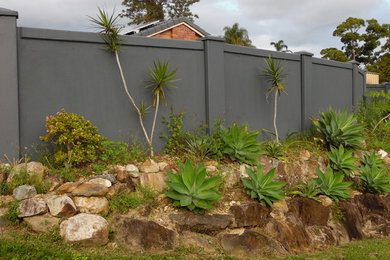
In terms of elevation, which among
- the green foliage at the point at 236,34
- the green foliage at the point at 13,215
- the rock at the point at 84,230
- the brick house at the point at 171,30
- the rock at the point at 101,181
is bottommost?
the rock at the point at 84,230

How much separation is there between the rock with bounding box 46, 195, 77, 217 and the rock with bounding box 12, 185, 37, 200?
0.31 metres

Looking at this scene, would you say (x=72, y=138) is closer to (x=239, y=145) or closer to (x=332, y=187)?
(x=239, y=145)

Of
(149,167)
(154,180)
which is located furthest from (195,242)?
(149,167)

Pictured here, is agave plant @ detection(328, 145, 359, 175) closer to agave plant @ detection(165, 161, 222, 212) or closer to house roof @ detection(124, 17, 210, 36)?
agave plant @ detection(165, 161, 222, 212)

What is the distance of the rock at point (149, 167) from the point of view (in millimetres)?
7105

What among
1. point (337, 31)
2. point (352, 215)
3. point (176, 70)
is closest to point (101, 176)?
point (176, 70)

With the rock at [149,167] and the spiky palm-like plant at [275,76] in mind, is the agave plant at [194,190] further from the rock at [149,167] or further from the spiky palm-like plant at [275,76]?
the spiky palm-like plant at [275,76]

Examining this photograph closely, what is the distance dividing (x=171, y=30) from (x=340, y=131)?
926 centimetres

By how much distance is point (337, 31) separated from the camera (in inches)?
1385

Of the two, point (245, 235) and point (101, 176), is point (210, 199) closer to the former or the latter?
point (245, 235)

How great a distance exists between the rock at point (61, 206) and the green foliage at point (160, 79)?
2.91m

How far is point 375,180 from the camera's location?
30.0 ft

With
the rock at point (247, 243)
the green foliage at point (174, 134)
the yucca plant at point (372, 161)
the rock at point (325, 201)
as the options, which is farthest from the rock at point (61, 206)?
the yucca plant at point (372, 161)

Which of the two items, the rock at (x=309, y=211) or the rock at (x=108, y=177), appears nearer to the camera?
the rock at (x=108, y=177)
